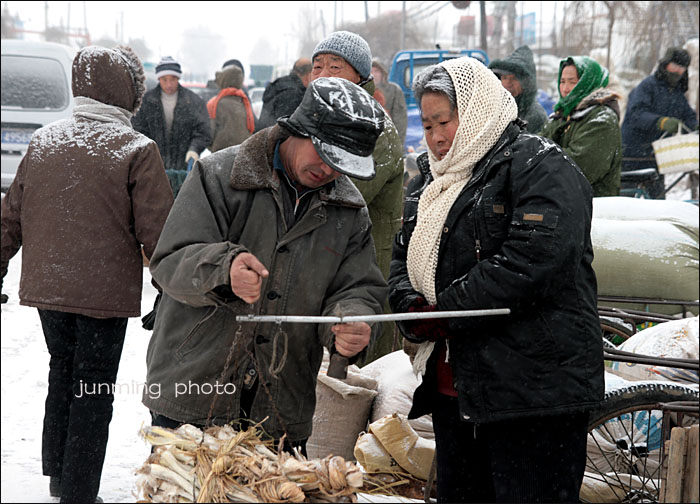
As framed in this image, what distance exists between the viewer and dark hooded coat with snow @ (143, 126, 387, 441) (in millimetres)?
2281

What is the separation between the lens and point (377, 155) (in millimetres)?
3916

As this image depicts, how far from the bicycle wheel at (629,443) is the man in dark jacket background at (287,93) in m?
3.90

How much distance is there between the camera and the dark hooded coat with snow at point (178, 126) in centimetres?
791

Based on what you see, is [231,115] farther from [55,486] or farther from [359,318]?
[359,318]

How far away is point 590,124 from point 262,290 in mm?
3335

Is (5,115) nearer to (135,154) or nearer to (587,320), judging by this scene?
(135,154)

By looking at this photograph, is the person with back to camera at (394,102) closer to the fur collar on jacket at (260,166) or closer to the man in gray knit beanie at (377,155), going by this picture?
the man in gray knit beanie at (377,155)

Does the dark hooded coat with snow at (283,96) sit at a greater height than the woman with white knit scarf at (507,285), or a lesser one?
greater

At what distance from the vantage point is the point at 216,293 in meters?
2.14

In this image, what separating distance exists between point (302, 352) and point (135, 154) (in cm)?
141

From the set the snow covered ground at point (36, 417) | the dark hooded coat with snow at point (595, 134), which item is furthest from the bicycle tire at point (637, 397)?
the dark hooded coat with snow at point (595, 134)

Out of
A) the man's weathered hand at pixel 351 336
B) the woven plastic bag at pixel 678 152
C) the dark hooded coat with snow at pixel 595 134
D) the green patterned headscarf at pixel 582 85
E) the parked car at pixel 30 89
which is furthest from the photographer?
the parked car at pixel 30 89

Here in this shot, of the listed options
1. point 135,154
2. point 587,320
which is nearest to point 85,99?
point 135,154

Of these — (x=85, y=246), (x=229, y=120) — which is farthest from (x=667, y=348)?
(x=229, y=120)
